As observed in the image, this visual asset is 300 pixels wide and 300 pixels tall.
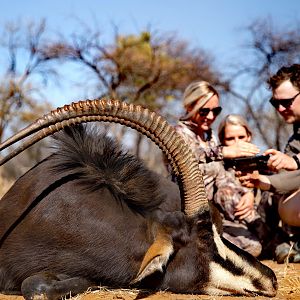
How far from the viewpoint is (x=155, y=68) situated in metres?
24.8

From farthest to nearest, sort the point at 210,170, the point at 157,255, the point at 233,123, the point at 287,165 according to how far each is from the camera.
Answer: the point at 233,123 → the point at 210,170 → the point at 287,165 → the point at 157,255

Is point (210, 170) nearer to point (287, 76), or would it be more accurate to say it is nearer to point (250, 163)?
point (250, 163)

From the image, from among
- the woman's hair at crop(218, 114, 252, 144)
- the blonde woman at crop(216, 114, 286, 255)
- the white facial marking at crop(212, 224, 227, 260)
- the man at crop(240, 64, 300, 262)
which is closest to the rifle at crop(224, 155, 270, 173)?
the man at crop(240, 64, 300, 262)

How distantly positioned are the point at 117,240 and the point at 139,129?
2.91ft

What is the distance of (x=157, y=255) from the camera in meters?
4.11

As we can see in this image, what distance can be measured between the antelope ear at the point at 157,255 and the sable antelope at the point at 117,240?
0.02 meters

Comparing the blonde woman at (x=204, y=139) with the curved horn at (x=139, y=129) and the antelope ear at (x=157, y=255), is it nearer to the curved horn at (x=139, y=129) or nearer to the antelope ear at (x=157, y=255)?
the curved horn at (x=139, y=129)

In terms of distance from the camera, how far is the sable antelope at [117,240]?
4.41 meters

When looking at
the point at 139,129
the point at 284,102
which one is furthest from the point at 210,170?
the point at 139,129

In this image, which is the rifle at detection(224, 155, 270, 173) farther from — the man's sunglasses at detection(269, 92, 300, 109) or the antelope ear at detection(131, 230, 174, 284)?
the antelope ear at detection(131, 230, 174, 284)

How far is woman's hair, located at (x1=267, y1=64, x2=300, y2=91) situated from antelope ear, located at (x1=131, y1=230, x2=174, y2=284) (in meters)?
2.87

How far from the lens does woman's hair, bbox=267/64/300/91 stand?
21.3 feet

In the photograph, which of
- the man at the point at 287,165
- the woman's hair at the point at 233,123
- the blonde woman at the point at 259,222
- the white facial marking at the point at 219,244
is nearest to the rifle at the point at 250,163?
the man at the point at 287,165

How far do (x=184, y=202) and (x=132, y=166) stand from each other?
0.75 metres
